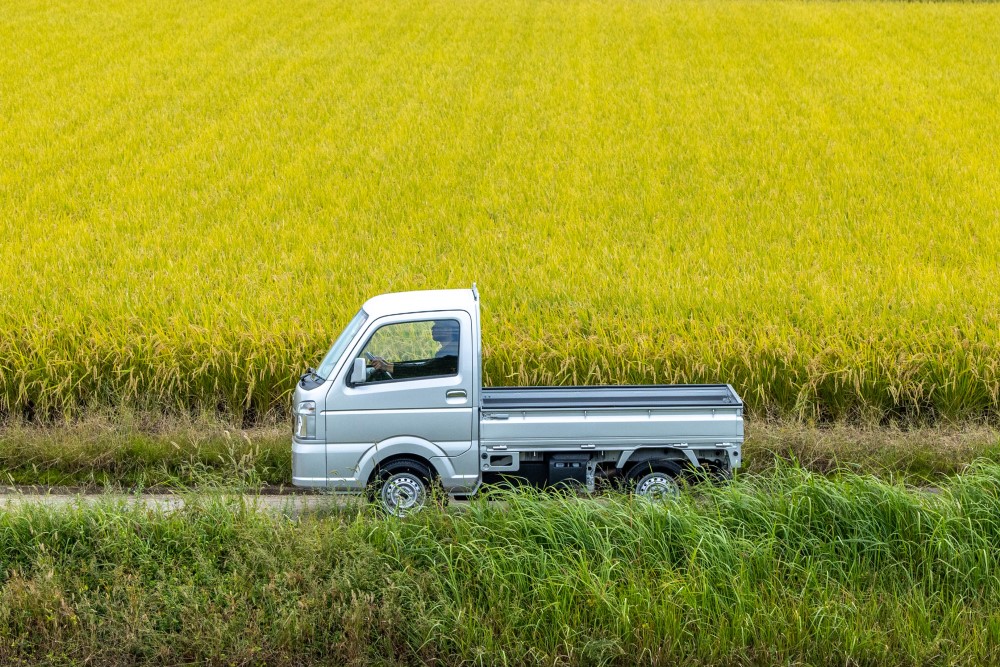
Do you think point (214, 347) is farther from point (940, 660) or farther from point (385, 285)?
point (940, 660)

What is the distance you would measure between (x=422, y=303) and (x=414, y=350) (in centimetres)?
39

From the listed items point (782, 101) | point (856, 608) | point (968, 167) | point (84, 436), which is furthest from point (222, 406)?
point (782, 101)

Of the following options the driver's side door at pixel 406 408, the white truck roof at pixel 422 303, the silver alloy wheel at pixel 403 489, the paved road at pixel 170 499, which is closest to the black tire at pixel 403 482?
the silver alloy wheel at pixel 403 489

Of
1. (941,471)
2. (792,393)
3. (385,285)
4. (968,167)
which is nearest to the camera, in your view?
(941,471)

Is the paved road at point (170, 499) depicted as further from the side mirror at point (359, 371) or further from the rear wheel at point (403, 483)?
the side mirror at point (359, 371)

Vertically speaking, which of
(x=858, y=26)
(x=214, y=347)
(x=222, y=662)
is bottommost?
(x=222, y=662)

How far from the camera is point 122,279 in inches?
462

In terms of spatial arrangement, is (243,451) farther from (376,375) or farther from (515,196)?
(515,196)

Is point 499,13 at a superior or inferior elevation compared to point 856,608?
superior

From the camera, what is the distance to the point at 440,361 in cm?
760

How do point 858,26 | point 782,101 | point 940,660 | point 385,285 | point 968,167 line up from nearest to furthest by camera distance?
point 940,660, point 385,285, point 968,167, point 782,101, point 858,26

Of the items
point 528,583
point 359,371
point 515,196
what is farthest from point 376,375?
point 515,196

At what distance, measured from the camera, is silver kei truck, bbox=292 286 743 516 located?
24.1 ft

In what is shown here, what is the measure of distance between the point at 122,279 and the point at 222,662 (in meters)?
7.47
